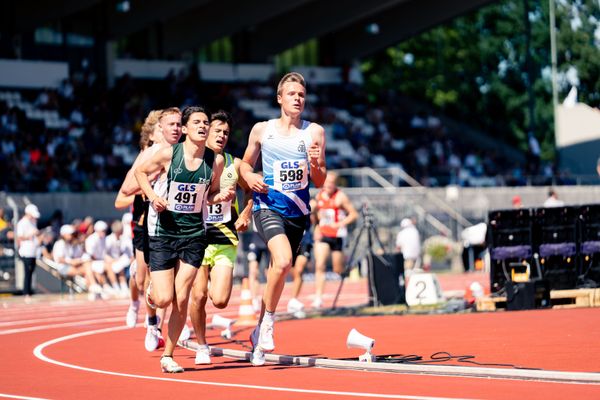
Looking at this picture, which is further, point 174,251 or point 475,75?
point 475,75

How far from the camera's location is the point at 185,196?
1170 centimetres

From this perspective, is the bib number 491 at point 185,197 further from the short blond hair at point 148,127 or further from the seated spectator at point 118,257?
the seated spectator at point 118,257

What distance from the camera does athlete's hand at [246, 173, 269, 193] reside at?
12.3 metres

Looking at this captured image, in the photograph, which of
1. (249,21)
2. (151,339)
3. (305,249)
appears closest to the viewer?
(151,339)

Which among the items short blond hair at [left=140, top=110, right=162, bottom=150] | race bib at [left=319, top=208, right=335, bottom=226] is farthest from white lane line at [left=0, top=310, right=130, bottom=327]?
short blond hair at [left=140, top=110, right=162, bottom=150]

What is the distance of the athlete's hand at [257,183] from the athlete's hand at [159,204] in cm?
110

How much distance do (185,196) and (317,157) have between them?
129 centimetres

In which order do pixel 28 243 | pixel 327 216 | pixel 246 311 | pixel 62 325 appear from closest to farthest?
pixel 246 311
pixel 62 325
pixel 327 216
pixel 28 243

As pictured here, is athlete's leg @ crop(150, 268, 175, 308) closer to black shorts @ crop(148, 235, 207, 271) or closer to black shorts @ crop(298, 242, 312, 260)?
black shorts @ crop(148, 235, 207, 271)

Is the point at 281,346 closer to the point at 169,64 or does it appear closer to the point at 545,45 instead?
the point at 169,64

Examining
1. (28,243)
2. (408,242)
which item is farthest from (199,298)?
(408,242)

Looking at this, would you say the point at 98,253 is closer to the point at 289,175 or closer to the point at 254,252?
the point at 254,252

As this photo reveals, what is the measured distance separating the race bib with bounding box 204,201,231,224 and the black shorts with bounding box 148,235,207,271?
3.30 ft

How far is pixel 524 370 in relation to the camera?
34.5 feet
